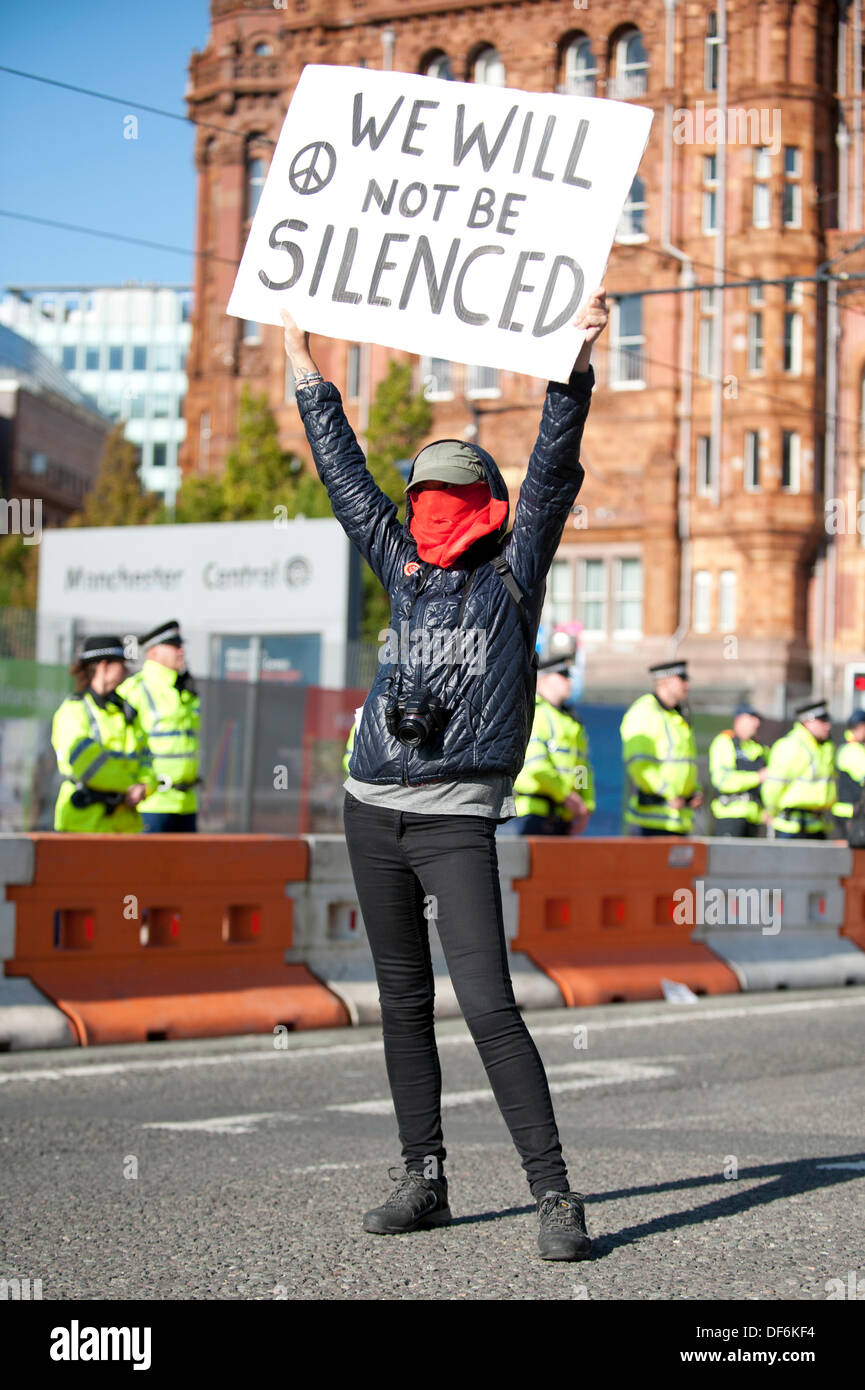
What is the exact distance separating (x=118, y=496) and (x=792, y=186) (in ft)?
65.4

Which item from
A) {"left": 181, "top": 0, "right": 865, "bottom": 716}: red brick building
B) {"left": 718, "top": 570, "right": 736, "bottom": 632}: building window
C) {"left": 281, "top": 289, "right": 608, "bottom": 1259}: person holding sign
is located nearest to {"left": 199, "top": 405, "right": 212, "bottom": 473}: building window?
{"left": 181, "top": 0, "right": 865, "bottom": 716}: red brick building

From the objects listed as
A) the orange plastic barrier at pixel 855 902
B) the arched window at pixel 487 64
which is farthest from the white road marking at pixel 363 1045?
the arched window at pixel 487 64

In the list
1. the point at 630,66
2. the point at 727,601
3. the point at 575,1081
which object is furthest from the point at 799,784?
the point at 630,66

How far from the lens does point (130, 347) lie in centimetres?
11231

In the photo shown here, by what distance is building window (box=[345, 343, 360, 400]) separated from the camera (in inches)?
2082

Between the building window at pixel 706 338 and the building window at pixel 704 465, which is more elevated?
the building window at pixel 706 338

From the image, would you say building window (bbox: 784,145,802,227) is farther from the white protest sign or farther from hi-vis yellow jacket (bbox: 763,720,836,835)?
the white protest sign

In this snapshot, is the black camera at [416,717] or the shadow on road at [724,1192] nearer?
the black camera at [416,717]

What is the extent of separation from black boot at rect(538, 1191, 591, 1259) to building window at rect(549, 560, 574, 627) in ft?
149

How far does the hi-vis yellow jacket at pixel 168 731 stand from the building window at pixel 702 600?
3672 cm

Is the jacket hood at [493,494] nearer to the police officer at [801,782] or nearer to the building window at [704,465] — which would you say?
the police officer at [801,782]

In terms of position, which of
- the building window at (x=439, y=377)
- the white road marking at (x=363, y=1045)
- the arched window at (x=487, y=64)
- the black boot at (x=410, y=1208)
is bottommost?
the white road marking at (x=363, y=1045)

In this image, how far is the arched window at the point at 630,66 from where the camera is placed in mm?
48812

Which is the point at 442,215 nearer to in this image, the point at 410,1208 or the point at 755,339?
the point at 410,1208
